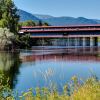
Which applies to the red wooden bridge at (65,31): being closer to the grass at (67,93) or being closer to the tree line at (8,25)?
the tree line at (8,25)

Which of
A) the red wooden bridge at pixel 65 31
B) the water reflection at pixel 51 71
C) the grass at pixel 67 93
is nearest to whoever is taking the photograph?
the grass at pixel 67 93

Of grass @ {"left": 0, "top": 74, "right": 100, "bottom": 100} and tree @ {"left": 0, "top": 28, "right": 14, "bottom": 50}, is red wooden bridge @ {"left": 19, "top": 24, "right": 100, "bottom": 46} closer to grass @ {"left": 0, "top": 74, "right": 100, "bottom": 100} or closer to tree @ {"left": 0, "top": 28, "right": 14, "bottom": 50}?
tree @ {"left": 0, "top": 28, "right": 14, "bottom": 50}

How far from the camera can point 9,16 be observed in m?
105

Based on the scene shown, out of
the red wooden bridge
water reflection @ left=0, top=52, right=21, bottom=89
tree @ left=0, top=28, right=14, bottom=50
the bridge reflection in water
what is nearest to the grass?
water reflection @ left=0, top=52, right=21, bottom=89

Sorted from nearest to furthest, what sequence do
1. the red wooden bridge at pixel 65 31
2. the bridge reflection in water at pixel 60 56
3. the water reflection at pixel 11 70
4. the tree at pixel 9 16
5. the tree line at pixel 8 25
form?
the water reflection at pixel 11 70, the bridge reflection in water at pixel 60 56, the tree line at pixel 8 25, the tree at pixel 9 16, the red wooden bridge at pixel 65 31

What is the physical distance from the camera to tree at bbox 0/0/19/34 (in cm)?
10350

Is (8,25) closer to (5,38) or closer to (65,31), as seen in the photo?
(5,38)

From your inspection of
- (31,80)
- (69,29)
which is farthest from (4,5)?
(31,80)

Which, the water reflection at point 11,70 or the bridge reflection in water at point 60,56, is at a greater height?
the water reflection at point 11,70

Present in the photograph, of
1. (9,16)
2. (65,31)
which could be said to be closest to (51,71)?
(9,16)

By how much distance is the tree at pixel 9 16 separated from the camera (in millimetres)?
103500

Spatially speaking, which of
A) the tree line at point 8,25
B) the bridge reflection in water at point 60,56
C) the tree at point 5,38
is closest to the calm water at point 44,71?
the bridge reflection in water at point 60,56

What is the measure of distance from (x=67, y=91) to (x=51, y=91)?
2.38 ft

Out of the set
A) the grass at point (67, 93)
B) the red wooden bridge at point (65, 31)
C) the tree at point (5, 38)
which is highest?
the grass at point (67, 93)
